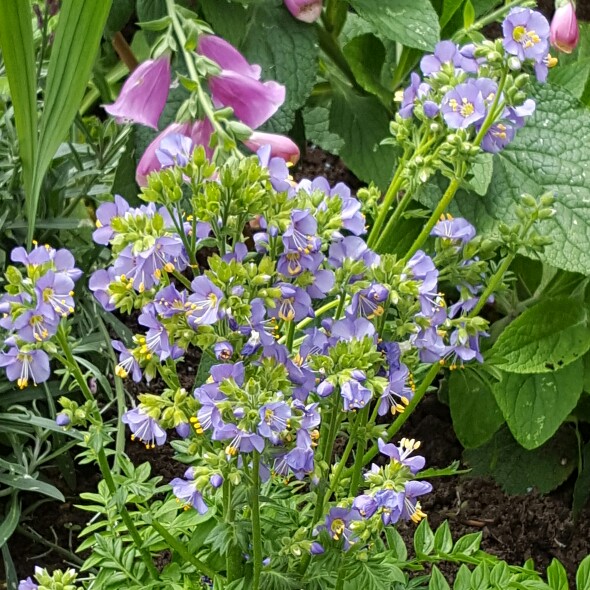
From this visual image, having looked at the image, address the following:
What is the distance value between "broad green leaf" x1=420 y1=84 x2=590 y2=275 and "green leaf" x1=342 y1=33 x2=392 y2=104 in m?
0.15

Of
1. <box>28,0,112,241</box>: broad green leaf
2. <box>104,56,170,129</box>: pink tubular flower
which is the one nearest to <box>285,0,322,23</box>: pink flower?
<box>104,56,170,129</box>: pink tubular flower

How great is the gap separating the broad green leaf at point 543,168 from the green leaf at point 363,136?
9 centimetres

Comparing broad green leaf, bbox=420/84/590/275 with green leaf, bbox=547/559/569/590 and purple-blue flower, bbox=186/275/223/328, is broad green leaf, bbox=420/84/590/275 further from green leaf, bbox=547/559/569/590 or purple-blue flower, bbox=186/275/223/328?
purple-blue flower, bbox=186/275/223/328

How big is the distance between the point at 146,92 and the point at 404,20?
1.09 ft

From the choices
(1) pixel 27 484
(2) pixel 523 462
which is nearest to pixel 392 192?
(1) pixel 27 484

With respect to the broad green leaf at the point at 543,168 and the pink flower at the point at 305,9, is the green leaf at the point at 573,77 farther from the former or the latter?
the pink flower at the point at 305,9

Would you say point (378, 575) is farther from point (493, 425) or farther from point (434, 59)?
point (493, 425)

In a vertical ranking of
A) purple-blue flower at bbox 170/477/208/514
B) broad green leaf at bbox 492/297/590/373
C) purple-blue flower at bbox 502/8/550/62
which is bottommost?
broad green leaf at bbox 492/297/590/373

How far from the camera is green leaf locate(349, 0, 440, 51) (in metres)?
0.98

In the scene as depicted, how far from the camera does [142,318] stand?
Answer: 1.83ft

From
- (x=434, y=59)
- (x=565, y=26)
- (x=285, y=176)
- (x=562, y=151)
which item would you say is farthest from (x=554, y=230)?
(x=285, y=176)

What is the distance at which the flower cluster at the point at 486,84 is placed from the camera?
599mm

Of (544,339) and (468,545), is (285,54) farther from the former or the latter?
(468,545)

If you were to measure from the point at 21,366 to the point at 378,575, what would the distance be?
296 millimetres
